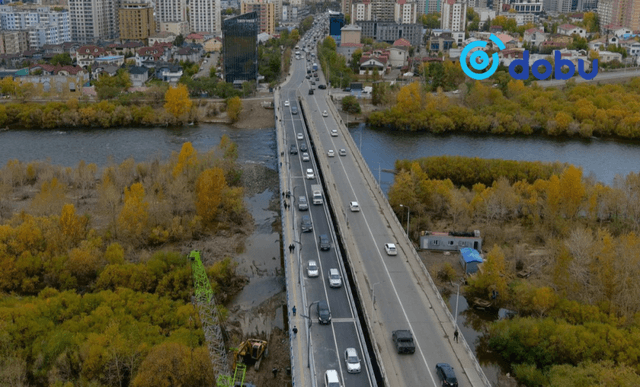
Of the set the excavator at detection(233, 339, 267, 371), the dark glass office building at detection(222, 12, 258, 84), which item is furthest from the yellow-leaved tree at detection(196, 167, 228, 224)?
the dark glass office building at detection(222, 12, 258, 84)

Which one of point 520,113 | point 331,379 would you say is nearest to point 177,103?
point 520,113

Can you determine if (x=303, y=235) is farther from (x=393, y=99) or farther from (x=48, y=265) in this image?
(x=393, y=99)

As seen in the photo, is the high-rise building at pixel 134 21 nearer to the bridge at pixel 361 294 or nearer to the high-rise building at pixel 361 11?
the high-rise building at pixel 361 11

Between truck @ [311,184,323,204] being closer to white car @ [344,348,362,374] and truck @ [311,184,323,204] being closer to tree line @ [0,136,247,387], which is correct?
tree line @ [0,136,247,387]

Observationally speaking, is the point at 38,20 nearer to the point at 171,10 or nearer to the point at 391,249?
the point at 171,10

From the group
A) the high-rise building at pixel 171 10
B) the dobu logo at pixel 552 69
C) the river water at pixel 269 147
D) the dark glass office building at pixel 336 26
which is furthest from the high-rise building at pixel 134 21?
the dobu logo at pixel 552 69

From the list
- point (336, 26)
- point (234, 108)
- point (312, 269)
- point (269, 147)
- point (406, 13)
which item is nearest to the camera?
point (312, 269)
